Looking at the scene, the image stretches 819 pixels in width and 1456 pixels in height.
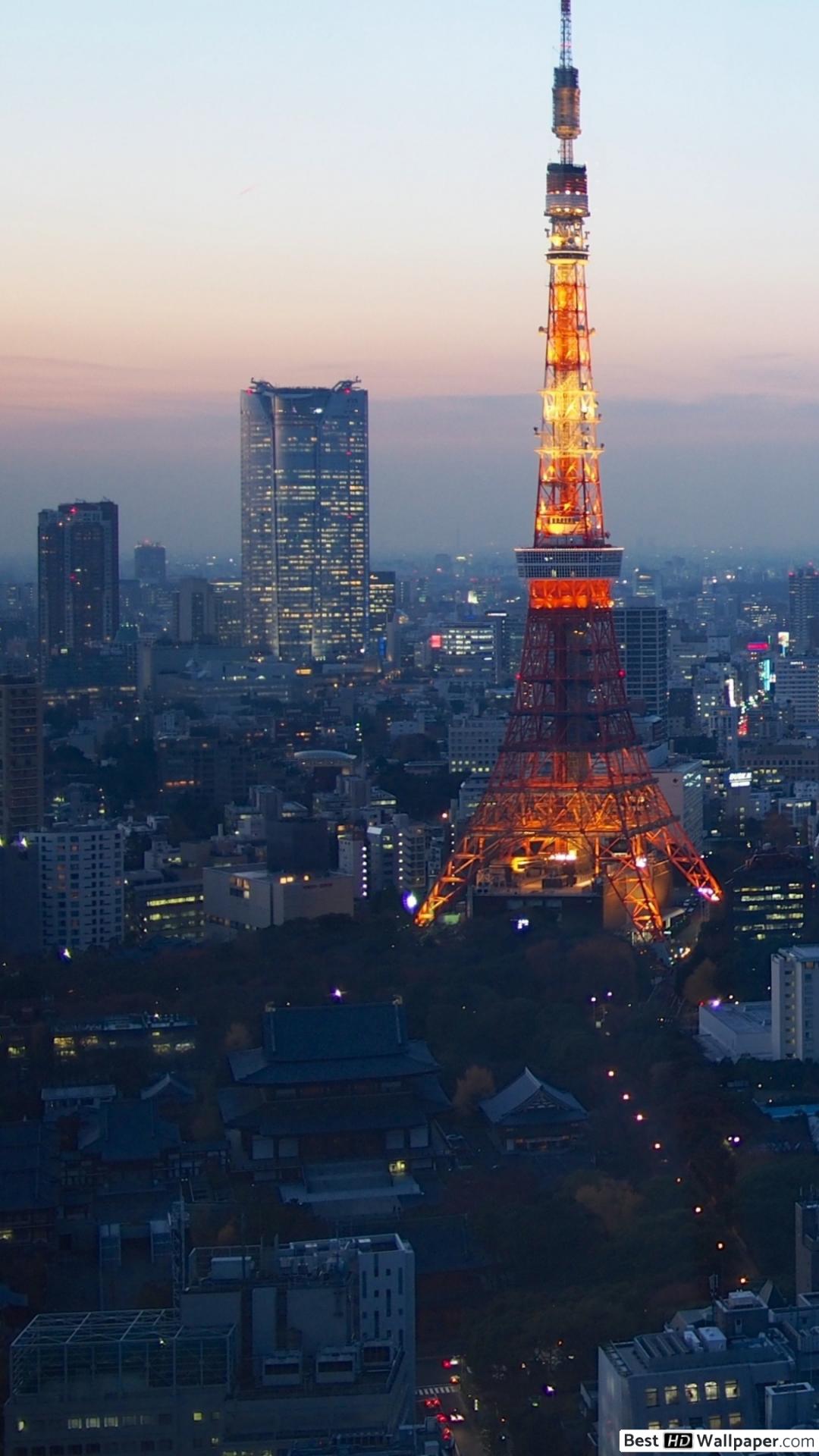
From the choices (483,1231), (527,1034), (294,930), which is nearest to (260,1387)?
(483,1231)

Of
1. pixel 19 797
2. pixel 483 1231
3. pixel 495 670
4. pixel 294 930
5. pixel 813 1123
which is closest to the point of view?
pixel 483 1231

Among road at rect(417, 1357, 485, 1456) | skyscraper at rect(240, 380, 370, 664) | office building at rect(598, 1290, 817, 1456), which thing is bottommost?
road at rect(417, 1357, 485, 1456)

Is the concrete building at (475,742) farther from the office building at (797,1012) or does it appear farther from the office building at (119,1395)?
the office building at (119,1395)

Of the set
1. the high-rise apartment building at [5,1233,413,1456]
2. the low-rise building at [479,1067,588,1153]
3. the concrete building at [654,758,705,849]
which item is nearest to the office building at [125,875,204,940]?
the concrete building at [654,758,705,849]

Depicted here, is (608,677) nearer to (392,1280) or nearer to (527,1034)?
(527,1034)

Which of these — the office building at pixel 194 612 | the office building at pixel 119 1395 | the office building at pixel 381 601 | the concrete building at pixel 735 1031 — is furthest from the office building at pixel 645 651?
the office building at pixel 119 1395

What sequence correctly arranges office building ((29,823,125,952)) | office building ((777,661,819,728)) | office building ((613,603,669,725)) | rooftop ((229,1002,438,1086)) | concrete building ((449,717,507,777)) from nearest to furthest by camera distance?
rooftop ((229,1002,438,1086)), office building ((29,823,125,952)), concrete building ((449,717,507,777)), office building ((613,603,669,725)), office building ((777,661,819,728))

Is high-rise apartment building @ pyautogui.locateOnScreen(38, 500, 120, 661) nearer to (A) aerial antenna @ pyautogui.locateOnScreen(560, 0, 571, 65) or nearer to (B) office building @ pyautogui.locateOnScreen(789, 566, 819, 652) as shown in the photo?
(B) office building @ pyautogui.locateOnScreen(789, 566, 819, 652)

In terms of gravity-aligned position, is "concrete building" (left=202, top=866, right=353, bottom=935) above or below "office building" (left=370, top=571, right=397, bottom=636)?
below
